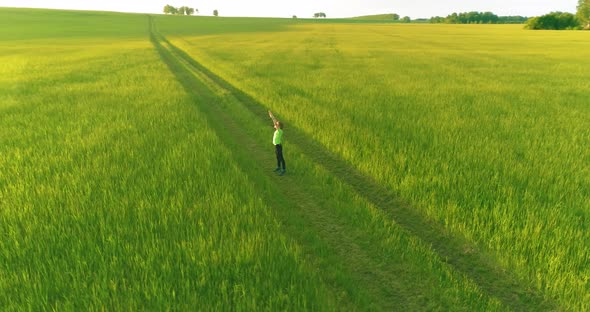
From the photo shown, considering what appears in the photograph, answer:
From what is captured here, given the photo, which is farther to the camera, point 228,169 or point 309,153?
point 309,153

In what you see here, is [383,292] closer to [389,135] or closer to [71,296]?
[71,296]

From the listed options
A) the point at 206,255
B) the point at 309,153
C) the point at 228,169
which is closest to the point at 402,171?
the point at 309,153

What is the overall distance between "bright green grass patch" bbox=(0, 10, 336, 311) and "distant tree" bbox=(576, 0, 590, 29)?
130m

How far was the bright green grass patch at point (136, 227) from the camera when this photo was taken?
3.34 metres

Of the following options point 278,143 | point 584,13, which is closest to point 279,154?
point 278,143

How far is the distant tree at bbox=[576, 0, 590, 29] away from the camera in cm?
9069

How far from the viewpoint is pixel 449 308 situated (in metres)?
3.47

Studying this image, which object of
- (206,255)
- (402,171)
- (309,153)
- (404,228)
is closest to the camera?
(206,255)

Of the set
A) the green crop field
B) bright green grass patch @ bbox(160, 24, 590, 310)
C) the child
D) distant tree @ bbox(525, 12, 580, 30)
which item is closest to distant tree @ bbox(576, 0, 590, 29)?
distant tree @ bbox(525, 12, 580, 30)

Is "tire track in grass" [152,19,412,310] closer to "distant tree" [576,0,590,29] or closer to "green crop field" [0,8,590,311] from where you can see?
"green crop field" [0,8,590,311]

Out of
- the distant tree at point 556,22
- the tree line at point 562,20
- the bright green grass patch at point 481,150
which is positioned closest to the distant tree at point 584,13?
the tree line at point 562,20

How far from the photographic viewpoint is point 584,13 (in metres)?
91.4

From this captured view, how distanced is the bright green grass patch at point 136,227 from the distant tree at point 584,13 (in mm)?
130131

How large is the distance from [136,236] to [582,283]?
5.90 metres
